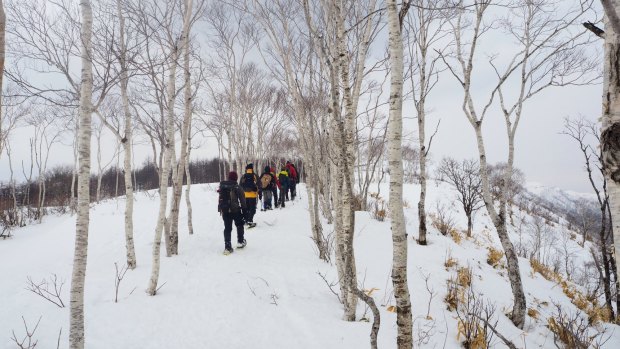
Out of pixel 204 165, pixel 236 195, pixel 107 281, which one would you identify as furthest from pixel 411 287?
pixel 204 165

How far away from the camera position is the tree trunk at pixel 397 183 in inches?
82.3

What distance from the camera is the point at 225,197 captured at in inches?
230

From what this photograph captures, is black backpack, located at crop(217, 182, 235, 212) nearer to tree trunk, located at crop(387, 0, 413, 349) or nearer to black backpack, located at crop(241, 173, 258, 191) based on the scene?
black backpack, located at crop(241, 173, 258, 191)

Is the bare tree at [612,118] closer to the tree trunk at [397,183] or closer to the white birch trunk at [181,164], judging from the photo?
the tree trunk at [397,183]

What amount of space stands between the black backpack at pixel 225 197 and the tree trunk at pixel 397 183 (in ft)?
14.2

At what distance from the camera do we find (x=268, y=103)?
15320 mm

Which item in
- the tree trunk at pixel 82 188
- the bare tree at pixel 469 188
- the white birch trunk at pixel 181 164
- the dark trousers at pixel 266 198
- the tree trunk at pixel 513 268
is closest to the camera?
the tree trunk at pixel 82 188

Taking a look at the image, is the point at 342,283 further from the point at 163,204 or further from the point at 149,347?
the point at 163,204

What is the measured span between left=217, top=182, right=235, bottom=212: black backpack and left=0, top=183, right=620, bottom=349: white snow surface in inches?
38.4

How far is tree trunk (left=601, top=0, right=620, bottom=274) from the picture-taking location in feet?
3.54

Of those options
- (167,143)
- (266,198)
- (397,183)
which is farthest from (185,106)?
(266,198)

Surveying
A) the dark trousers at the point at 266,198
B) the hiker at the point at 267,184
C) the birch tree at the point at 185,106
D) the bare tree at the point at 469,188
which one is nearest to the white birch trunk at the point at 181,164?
the birch tree at the point at 185,106

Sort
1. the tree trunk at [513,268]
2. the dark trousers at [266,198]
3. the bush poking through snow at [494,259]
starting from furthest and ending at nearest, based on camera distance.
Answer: the dark trousers at [266,198]
the bush poking through snow at [494,259]
the tree trunk at [513,268]

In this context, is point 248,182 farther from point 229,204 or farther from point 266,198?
point 266,198
